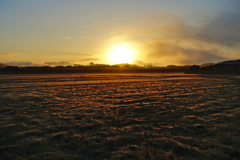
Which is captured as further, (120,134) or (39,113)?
(39,113)

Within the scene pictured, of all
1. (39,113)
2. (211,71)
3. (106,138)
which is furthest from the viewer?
(211,71)

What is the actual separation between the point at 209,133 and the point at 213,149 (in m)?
1.17

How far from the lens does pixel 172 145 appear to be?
4.56 meters

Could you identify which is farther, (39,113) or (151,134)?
(39,113)

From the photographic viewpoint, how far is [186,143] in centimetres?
468

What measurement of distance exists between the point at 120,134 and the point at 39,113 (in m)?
4.58

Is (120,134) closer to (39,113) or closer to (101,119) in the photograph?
(101,119)

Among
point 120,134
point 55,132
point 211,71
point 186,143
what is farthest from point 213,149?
point 211,71

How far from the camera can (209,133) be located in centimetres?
541

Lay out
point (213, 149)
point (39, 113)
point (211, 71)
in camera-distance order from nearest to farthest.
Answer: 1. point (213, 149)
2. point (39, 113)
3. point (211, 71)

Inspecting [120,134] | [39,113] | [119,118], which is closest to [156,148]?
[120,134]

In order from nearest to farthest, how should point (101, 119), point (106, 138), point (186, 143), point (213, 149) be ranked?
1. point (213, 149)
2. point (186, 143)
3. point (106, 138)
4. point (101, 119)

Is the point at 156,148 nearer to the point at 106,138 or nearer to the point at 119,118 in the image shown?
the point at 106,138

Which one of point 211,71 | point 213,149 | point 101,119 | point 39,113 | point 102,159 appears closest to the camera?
point 102,159
